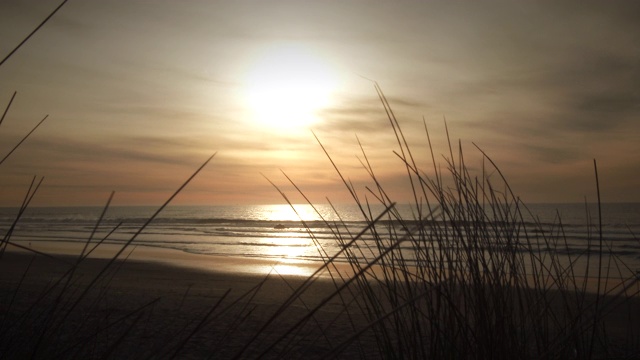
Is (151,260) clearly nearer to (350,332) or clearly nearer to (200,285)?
(200,285)

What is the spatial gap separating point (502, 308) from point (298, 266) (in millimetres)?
12187

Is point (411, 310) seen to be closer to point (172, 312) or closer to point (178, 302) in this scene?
point (172, 312)

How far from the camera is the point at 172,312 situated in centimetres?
604

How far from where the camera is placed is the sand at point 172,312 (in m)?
1.57

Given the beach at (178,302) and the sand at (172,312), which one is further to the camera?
the beach at (178,302)

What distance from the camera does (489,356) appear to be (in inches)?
70.4

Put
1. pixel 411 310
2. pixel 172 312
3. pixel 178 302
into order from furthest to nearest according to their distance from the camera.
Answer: pixel 178 302 < pixel 172 312 < pixel 411 310

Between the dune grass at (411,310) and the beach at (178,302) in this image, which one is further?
the beach at (178,302)

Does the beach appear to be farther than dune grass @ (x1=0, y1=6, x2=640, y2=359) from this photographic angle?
Yes

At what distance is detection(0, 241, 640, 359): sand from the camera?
1.57 m

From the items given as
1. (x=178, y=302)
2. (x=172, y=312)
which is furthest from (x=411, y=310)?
(x=178, y=302)

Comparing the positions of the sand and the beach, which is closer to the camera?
the sand

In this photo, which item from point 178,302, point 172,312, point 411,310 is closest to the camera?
point 411,310

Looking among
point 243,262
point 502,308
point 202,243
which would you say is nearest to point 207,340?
point 502,308
